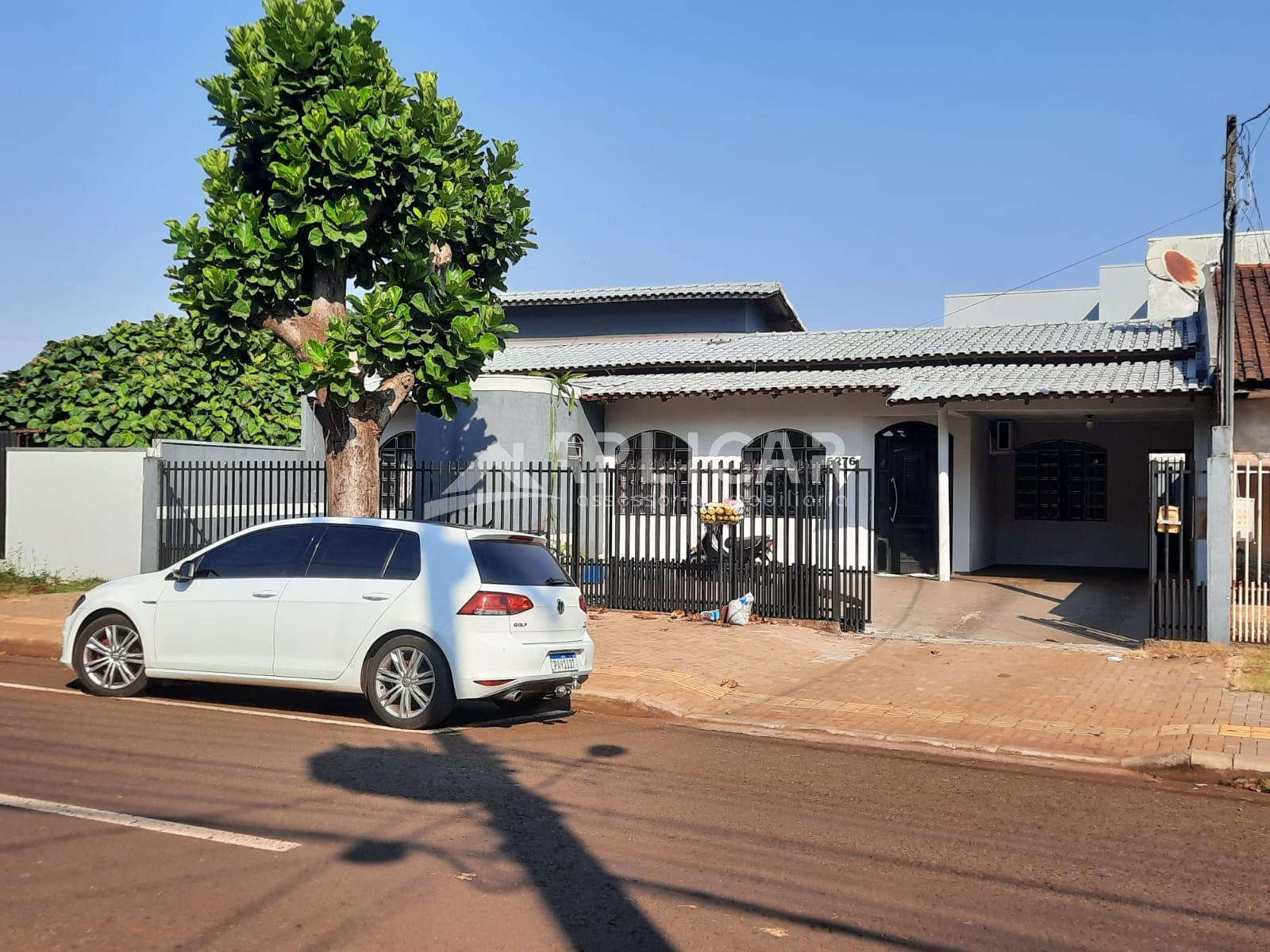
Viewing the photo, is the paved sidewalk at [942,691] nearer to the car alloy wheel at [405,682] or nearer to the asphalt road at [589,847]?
the asphalt road at [589,847]

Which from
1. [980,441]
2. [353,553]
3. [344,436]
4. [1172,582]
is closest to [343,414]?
[344,436]

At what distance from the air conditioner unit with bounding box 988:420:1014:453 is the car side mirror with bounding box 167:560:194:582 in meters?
16.1

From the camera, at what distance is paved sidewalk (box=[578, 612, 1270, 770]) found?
28.3 feet

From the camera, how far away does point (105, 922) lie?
14.2 feet

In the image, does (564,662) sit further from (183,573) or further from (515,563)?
(183,573)

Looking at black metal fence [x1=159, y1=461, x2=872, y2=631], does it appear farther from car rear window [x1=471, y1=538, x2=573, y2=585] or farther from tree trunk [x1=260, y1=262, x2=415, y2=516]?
car rear window [x1=471, y1=538, x2=573, y2=585]

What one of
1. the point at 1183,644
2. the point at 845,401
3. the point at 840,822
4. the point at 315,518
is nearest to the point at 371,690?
the point at 315,518

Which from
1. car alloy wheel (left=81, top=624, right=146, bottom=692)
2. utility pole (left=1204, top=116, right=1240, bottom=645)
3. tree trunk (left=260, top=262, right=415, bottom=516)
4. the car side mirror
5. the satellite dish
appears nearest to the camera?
the car side mirror

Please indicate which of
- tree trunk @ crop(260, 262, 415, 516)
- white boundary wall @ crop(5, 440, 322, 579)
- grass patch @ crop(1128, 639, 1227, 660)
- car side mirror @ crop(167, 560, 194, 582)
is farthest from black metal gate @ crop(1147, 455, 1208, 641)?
white boundary wall @ crop(5, 440, 322, 579)

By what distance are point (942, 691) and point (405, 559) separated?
511 cm

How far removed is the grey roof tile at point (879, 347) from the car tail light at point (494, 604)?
1064cm

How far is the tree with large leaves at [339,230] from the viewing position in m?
12.1

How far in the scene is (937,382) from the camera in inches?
738

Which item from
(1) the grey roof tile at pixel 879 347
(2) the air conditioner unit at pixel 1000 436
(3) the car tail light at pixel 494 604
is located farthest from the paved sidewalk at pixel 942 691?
(2) the air conditioner unit at pixel 1000 436
